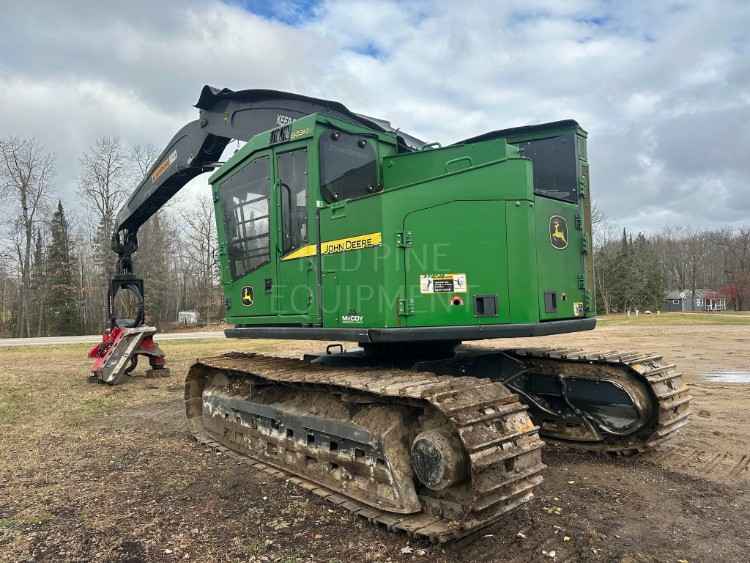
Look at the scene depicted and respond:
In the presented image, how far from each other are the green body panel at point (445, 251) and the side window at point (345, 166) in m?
0.08

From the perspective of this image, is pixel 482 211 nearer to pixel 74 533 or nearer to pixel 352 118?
pixel 352 118

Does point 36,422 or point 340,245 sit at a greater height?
point 340,245

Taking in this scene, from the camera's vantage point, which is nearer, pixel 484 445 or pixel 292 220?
pixel 484 445

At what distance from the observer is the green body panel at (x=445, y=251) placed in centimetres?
458

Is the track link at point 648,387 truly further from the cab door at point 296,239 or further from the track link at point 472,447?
the cab door at point 296,239

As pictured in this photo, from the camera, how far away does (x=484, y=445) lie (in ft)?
11.6

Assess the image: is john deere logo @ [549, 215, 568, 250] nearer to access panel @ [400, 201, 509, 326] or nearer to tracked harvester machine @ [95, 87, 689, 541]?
tracked harvester machine @ [95, 87, 689, 541]

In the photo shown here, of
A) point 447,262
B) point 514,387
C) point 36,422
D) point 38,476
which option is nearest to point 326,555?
point 447,262

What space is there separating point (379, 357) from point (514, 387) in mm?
1481

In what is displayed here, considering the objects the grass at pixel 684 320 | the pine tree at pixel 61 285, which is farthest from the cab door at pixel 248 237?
the pine tree at pixel 61 285

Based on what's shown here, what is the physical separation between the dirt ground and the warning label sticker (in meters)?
1.81

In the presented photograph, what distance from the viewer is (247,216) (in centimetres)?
619

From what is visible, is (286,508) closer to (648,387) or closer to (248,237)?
(248,237)

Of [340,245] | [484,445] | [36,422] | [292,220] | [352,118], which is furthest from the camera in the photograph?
[36,422]
